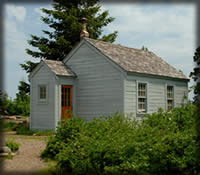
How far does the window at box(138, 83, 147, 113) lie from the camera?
14.6 metres

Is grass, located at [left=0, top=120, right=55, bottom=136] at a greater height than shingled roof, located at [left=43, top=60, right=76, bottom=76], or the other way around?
shingled roof, located at [left=43, top=60, right=76, bottom=76]

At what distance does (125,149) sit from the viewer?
213 inches

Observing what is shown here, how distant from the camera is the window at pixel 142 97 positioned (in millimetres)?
14630

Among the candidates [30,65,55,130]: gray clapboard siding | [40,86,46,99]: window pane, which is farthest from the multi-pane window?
[30,65,55,130]: gray clapboard siding

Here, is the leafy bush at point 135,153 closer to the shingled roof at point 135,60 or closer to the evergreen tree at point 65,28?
the shingled roof at point 135,60

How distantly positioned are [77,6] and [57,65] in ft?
37.2

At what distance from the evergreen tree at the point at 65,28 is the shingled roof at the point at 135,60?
7.28m

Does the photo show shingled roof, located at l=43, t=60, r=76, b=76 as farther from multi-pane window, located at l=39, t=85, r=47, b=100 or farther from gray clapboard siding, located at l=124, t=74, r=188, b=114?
gray clapboard siding, located at l=124, t=74, r=188, b=114

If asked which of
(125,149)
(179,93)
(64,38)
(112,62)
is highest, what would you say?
(64,38)

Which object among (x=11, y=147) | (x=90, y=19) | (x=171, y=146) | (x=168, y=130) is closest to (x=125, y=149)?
(x=171, y=146)

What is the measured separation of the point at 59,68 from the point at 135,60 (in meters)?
4.31

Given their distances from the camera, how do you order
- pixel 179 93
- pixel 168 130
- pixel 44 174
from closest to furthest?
pixel 44 174
pixel 168 130
pixel 179 93

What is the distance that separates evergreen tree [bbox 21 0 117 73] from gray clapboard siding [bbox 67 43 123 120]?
8007 mm

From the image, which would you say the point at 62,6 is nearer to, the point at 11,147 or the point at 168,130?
the point at 11,147
